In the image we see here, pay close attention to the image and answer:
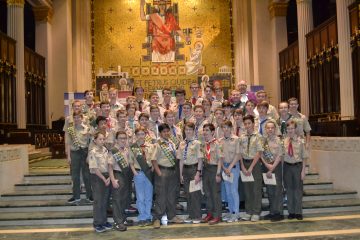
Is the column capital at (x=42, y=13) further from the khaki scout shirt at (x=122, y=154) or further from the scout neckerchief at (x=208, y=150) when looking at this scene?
the scout neckerchief at (x=208, y=150)

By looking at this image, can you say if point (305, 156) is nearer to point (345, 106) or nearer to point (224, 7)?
point (345, 106)

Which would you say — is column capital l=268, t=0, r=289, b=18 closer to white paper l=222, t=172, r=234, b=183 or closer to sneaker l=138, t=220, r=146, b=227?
white paper l=222, t=172, r=234, b=183

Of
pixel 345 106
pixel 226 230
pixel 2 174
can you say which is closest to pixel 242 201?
pixel 226 230

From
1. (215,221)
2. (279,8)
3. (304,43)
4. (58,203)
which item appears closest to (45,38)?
(279,8)

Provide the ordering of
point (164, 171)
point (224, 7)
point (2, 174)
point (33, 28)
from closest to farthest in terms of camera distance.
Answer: point (164, 171) < point (2, 174) < point (33, 28) < point (224, 7)

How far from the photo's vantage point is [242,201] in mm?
6707

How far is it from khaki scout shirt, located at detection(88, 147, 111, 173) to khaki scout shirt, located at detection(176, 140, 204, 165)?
3.46ft

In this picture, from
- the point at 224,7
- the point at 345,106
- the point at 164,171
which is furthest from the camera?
the point at 224,7

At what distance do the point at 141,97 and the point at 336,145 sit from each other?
3.63 m

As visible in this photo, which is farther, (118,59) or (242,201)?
(118,59)

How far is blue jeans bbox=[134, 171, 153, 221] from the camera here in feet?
20.5

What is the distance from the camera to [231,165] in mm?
6277

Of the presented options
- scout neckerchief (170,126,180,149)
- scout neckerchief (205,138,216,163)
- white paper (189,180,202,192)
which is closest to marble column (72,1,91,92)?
scout neckerchief (170,126,180,149)

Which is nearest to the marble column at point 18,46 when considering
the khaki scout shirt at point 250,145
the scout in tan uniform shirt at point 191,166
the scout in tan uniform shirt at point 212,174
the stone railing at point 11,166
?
the stone railing at point 11,166
